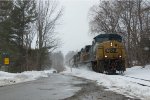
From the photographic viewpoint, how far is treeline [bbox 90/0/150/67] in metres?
43.6

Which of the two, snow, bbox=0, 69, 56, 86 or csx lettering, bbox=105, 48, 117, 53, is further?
csx lettering, bbox=105, 48, 117, 53

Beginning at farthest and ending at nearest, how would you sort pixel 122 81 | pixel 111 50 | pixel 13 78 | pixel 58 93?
1. pixel 111 50
2. pixel 13 78
3. pixel 122 81
4. pixel 58 93

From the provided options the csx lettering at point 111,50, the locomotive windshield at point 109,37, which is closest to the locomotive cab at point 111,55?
the csx lettering at point 111,50

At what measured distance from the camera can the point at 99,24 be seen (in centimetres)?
7656

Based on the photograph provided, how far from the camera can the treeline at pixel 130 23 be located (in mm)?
43625

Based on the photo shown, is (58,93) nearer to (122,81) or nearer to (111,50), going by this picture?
(122,81)

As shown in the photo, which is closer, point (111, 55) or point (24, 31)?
point (111, 55)

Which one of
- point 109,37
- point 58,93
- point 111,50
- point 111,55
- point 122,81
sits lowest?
point 58,93

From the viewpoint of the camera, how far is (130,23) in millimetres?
57281

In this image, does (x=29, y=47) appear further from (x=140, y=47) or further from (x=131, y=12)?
(x=140, y=47)

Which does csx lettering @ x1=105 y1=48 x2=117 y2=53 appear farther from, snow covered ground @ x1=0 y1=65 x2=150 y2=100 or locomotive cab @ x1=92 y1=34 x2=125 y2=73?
snow covered ground @ x1=0 y1=65 x2=150 y2=100

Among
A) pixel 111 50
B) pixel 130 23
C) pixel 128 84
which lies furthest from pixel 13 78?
pixel 130 23

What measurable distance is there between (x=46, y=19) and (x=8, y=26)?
7074mm

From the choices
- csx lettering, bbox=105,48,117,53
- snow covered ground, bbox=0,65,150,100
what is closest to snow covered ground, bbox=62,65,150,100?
snow covered ground, bbox=0,65,150,100
